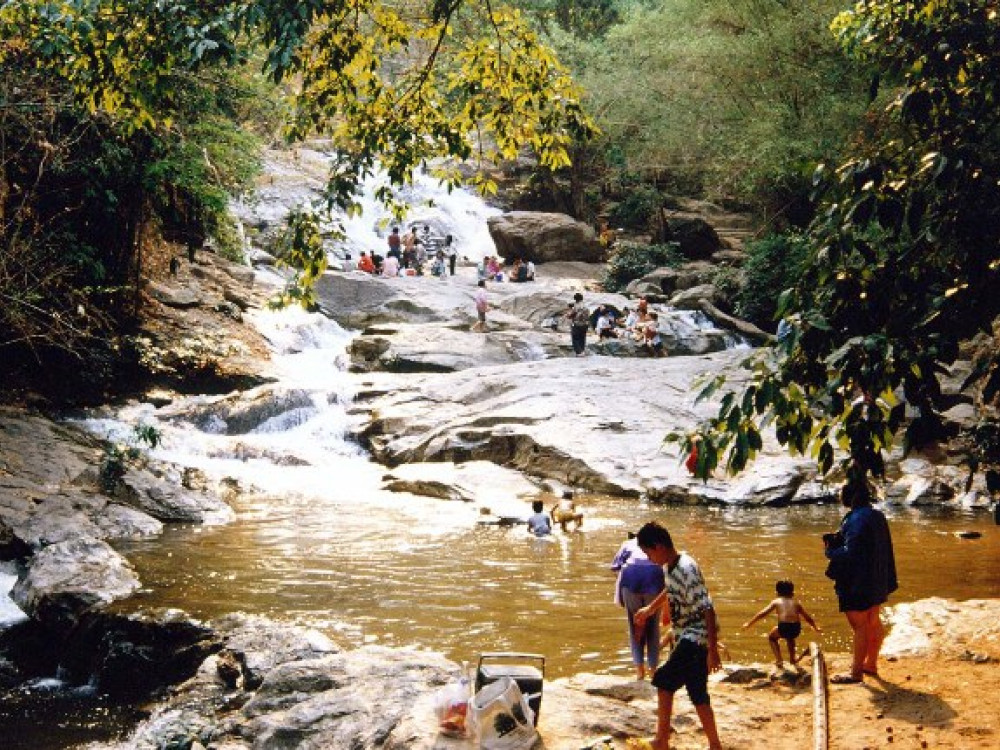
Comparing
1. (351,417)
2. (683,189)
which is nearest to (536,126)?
(351,417)

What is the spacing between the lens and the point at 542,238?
36406 millimetres

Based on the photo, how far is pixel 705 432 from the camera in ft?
13.4

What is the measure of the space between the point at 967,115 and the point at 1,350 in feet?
57.2

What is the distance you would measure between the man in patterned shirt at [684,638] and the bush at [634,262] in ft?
93.3

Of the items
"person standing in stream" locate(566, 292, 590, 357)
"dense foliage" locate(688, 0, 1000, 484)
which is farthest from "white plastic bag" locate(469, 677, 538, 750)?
"person standing in stream" locate(566, 292, 590, 357)

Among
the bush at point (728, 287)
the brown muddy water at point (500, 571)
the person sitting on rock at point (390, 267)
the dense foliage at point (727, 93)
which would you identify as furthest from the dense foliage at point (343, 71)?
the bush at point (728, 287)

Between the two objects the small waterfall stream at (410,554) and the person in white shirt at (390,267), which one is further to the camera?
the person in white shirt at (390,267)

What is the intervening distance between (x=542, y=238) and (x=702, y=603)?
31758mm

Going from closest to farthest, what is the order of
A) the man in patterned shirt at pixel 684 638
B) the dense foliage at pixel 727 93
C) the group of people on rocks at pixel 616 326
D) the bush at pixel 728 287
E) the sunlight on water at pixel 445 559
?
the man in patterned shirt at pixel 684 638 → the sunlight on water at pixel 445 559 → the group of people on rocks at pixel 616 326 → the dense foliage at pixel 727 93 → the bush at pixel 728 287

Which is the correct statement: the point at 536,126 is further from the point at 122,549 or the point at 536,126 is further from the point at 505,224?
the point at 505,224

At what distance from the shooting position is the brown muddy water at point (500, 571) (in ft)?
30.2

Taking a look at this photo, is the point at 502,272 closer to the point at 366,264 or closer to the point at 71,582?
the point at 366,264

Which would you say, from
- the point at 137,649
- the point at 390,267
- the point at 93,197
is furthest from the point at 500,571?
the point at 390,267

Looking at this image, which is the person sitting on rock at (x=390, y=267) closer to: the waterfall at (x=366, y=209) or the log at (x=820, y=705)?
the waterfall at (x=366, y=209)
